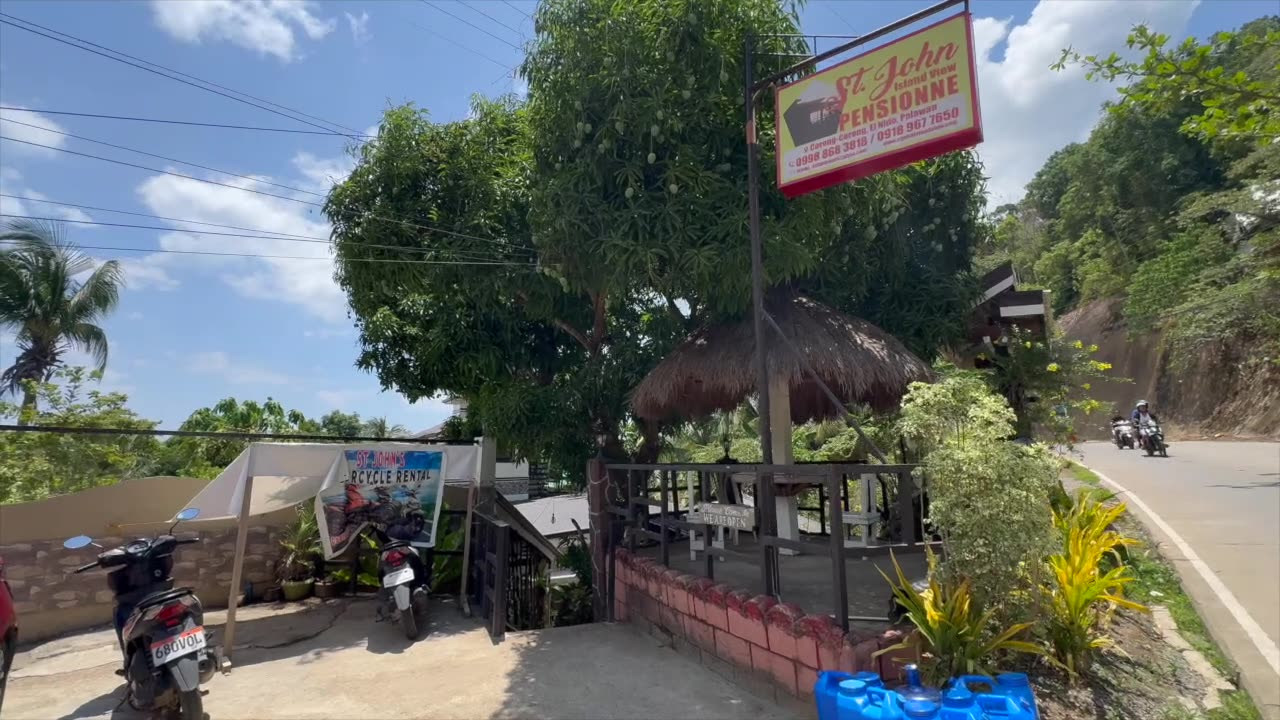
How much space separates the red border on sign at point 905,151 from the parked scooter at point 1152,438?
16.9 m

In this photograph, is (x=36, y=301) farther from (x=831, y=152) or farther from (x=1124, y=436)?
(x=1124, y=436)

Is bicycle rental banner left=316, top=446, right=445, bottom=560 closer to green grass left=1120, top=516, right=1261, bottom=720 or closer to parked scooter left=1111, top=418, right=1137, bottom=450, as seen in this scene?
green grass left=1120, top=516, right=1261, bottom=720

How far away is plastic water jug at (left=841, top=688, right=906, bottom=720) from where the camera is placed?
3076 millimetres

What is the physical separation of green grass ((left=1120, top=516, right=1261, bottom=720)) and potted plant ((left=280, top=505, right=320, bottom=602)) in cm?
804

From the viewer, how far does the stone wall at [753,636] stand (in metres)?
3.90

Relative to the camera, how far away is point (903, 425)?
4.27m

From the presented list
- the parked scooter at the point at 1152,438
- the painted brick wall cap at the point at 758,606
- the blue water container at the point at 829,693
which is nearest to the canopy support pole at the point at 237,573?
the painted brick wall cap at the point at 758,606

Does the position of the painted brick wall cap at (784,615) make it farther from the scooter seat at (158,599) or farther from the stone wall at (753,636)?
the scooter seat at (158,599)

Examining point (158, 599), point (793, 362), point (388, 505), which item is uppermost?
point (793, 362)

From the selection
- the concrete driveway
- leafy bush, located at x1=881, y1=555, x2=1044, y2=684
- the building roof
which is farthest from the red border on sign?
the building roof

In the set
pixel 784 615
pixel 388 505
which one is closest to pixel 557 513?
pixel 388 505

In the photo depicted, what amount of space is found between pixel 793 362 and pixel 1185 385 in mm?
29673

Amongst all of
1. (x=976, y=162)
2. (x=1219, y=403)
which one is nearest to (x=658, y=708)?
(x=976, y=162)

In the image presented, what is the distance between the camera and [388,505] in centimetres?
736
